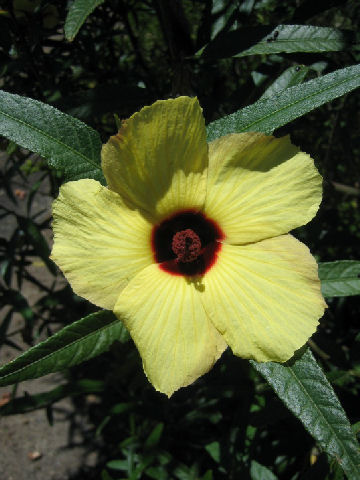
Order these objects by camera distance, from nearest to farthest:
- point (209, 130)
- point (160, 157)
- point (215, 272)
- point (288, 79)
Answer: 1. point (160, 157)
2. point (215, 272)
3. point (209, 130)
4. point (288, 79)

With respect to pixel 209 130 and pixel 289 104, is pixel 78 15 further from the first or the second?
pixel 289 104

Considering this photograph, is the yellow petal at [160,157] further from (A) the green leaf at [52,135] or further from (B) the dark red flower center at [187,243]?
(A) the green leaf at [52,135]

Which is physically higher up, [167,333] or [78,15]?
[78,15]

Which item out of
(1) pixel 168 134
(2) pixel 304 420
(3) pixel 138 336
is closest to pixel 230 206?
(1) pixel 168 134

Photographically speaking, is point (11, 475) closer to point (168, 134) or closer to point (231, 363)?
point (231, 363)

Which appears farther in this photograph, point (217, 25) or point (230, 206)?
point (217, 25)

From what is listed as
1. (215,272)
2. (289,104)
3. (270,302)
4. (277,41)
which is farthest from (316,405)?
(277,41)

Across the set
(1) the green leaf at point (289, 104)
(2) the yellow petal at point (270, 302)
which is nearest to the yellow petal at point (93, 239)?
(2) the yellow petal at point (270, 302)

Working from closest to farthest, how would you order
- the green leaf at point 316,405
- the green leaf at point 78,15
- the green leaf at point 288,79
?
the green leaf at point 316,405, the green leaf at point 78,15, the green leaf at point 288,79
